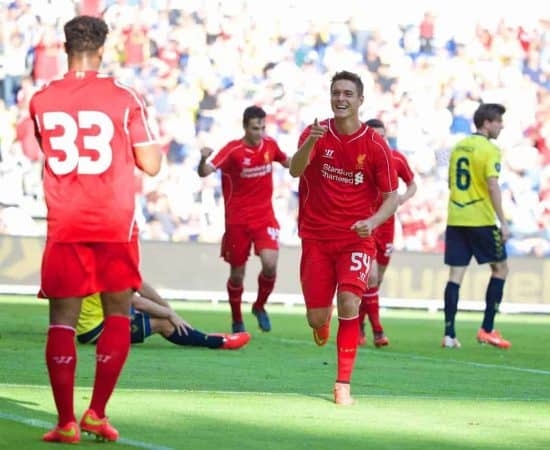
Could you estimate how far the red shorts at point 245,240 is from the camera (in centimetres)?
1597

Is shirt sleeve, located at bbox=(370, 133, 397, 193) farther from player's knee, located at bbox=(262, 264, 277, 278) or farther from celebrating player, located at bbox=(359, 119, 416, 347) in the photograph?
player's knee, located at bbox=(262, 264, 277, 278)

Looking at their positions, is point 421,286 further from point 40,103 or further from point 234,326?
point 40,103

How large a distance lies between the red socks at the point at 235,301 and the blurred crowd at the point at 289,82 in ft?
23.8

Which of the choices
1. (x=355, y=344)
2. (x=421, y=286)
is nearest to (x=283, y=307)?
(x=421, y=286)

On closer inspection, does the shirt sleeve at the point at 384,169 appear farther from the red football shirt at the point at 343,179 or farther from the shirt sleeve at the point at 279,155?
the shirt sleeve at the point at 279,155

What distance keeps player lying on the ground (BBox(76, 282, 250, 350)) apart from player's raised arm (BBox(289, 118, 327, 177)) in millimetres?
2928

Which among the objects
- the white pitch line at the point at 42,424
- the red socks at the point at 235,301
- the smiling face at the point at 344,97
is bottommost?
the red socks at the point at 235,301

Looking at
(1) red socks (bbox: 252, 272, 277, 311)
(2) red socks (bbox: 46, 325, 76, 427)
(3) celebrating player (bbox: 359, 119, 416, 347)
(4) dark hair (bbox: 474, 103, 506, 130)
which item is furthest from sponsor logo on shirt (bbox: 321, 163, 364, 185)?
(1) red socks (bbox: 252, 272, 277, 311)

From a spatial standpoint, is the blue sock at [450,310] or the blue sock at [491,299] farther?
the blue sock at [491,299]

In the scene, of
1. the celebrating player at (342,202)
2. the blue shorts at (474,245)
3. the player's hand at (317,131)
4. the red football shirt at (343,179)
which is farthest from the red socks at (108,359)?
the blue shorts at (474,245)

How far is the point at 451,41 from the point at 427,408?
16.1 meters

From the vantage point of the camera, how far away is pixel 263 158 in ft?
52.1

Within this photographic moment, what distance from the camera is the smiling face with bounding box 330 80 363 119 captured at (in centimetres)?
952

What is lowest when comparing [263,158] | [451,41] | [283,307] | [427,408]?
[283,307]
